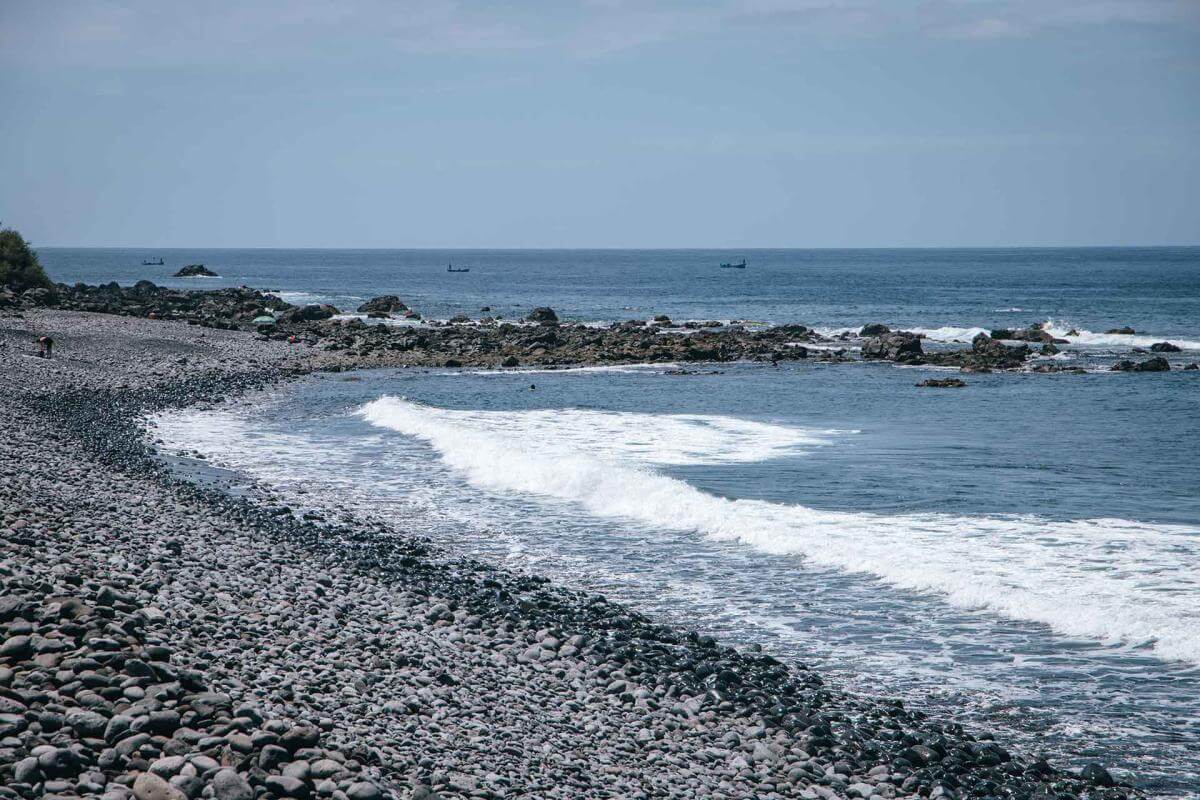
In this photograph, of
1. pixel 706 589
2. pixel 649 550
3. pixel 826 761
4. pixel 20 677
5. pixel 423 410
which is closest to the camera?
pixel 20 677

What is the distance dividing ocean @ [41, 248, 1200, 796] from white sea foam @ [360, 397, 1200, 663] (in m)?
0.06

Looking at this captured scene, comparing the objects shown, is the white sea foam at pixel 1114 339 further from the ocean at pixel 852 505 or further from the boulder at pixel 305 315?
the boulder at pixel 305 315

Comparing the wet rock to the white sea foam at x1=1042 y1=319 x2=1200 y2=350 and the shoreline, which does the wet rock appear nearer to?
the shoreline

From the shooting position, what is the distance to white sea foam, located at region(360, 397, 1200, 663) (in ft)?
43.6

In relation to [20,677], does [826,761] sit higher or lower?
lower

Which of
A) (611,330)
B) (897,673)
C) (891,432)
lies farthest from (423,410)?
(611,330)

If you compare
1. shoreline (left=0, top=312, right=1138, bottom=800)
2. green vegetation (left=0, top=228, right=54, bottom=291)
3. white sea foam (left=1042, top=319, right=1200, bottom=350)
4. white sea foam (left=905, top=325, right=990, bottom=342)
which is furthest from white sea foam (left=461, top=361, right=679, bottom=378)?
green vegetation (left=0, top=228, right=54, bottom=291)

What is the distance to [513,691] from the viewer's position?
10.3 m

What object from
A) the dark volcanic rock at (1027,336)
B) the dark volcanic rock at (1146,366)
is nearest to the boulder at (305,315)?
the dark volcanic rock at (1027,336)

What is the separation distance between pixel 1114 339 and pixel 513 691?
5853 cm

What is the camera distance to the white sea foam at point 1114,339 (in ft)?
185

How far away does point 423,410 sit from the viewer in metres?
33.7

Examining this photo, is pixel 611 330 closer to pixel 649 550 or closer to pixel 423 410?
pixel 423 410

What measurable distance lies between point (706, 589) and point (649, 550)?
2452mm
